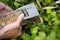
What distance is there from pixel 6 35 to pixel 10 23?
118mm

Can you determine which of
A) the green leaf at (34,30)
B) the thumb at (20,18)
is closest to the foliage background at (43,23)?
the green leaf at (34,30)

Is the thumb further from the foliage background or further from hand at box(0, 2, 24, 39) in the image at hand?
the foliage background

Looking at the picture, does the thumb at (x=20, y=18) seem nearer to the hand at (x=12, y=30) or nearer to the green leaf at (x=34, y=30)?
the hand at (x=12, y=30)

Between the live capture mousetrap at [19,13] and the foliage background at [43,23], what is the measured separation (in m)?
0.08

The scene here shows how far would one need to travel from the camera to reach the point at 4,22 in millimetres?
1737

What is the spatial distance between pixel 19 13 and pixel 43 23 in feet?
0.90

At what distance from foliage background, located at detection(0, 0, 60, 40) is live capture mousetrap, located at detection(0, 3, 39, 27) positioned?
0.08 m

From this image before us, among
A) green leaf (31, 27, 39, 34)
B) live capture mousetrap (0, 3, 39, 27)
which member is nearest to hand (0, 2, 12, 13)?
live capture mousetrap (0, 3, 39, 27)

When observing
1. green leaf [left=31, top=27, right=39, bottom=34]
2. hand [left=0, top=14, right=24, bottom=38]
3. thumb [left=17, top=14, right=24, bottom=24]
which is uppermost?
thumb [left=17, top=14, right=24, bottom=24]

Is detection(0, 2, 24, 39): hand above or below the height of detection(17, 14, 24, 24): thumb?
below

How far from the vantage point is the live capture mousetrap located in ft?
5.74

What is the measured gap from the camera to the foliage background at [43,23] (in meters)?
1.64

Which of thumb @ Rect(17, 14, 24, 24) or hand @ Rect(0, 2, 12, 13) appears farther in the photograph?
hand @ Rect(0, 2, 12, 13)

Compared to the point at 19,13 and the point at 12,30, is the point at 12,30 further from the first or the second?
the point at 19,13
